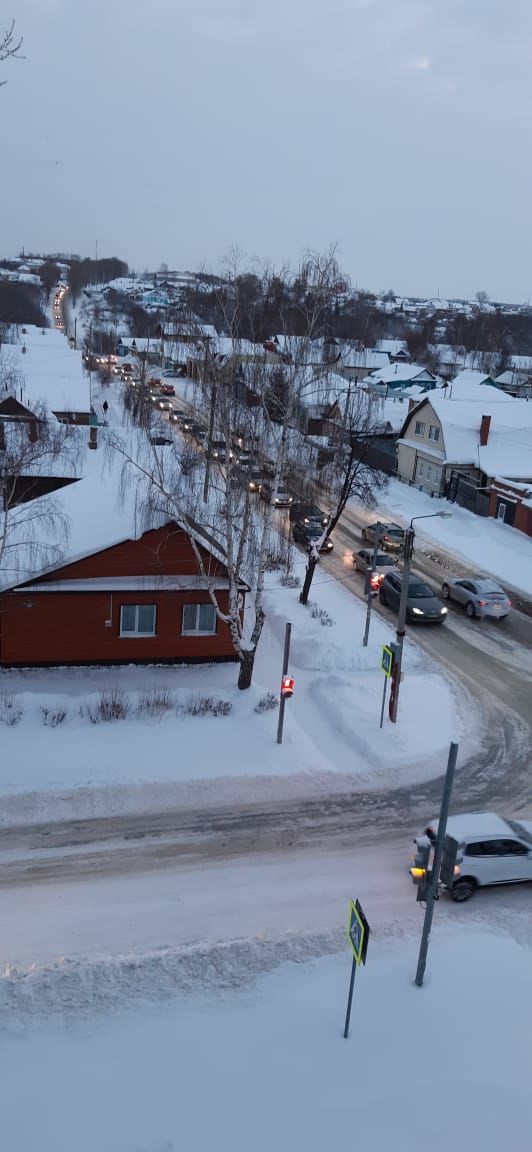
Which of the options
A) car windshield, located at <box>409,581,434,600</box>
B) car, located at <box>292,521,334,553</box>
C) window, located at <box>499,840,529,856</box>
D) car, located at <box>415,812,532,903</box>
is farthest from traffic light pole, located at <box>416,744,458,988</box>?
car, located at <box>292,521,334,553</box>

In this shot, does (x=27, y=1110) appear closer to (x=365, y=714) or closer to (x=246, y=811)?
(x=246, y=811)

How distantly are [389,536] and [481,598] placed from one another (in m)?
8.36

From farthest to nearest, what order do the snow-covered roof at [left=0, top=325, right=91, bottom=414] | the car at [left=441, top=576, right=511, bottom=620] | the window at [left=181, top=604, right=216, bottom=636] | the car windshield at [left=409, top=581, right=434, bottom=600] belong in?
1. the snow-covered roof at [left=0, top=325, right=91, bottom=414]
2. the car at [left=441, top=576, right=511, bottom=620]
3. the car windshield at [left=409, top=581, right=434, bottom=600]
4. the window at [left=181, top=604, right=216, bottom=636]

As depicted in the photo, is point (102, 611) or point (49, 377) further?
point (49, 377)

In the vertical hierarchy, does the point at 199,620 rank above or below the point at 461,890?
above

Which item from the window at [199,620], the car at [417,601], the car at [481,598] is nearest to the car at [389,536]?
the car at [417,601]

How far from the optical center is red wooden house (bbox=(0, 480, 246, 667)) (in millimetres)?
19531

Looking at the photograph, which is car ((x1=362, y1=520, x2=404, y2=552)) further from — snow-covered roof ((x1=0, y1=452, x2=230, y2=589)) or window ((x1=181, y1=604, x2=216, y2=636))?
snow-covered roof ((x1=0, y1=452, x2=230, y2=589))

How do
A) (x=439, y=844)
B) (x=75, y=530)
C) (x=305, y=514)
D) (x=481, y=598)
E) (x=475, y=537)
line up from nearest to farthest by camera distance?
(x=439, y=844) < (x=75, y=530) < (x=481, y=598) < (x=305, y=514) < (x=475, y=537)

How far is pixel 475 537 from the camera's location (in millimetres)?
36719

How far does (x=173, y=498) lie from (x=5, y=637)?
19.6ft

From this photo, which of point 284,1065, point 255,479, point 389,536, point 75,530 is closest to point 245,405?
point 255,479

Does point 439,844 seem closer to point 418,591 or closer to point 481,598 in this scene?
point 418,591

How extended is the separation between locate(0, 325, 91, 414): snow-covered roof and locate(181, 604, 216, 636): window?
22823mm
